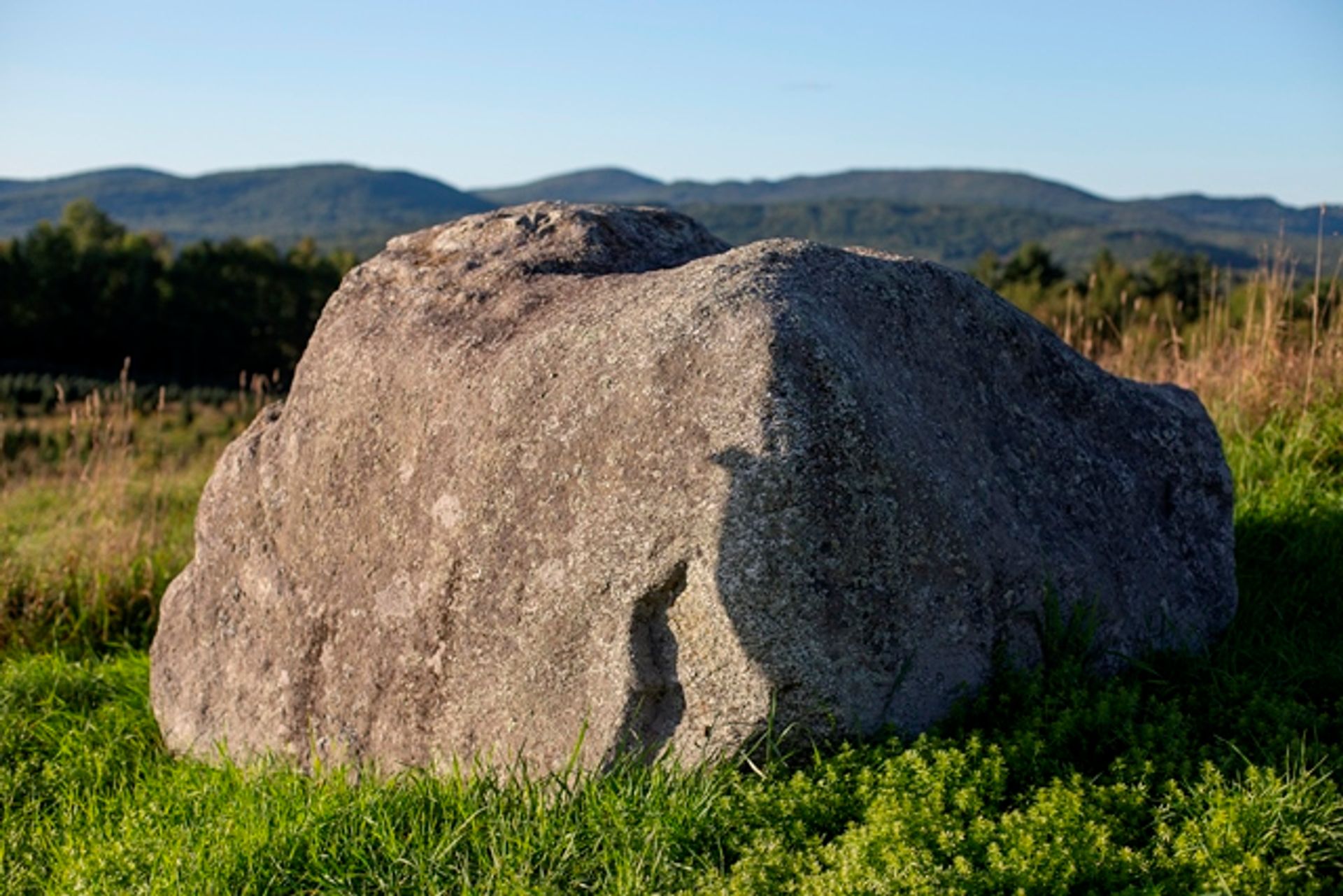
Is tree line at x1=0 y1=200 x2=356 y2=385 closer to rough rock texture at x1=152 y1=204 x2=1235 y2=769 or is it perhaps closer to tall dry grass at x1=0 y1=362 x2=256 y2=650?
tall dry grass at x1=0 y1=362 x2=256 y2=650

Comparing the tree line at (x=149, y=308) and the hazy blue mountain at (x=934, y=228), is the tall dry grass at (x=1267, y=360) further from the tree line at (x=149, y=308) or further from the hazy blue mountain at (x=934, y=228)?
the hazy blue mountain at (x=934, y=228)

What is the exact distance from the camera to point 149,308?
48.2m

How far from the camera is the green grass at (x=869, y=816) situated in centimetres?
293

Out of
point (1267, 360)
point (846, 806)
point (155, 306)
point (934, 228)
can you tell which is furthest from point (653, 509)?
point (934, 228)

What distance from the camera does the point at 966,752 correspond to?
335 cm

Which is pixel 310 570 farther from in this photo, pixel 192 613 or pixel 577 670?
pixel 577 670

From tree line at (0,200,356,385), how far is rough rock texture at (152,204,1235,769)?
43579 mm

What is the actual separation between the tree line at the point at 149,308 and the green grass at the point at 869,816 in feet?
146

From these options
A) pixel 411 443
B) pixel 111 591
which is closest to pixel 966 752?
pixel 411 443

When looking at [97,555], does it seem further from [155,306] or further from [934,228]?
[934,228]

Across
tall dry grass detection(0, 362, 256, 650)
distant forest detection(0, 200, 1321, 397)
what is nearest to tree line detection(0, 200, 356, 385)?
distant forest detection(0, 200, 1321, 397)

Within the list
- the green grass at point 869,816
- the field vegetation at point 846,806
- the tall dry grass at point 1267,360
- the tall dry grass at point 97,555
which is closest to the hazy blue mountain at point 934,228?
the tall dry grass at point 1267,360

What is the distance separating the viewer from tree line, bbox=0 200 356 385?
46.2 m

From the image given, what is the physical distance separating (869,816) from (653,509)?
1.04m
